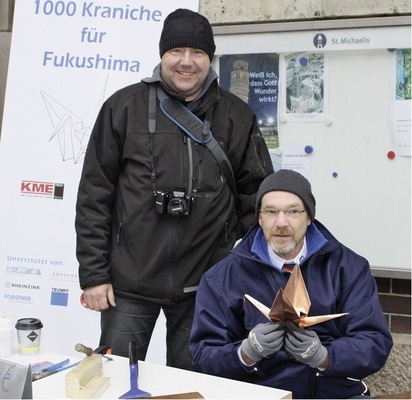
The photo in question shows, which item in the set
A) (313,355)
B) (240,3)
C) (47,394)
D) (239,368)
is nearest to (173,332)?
(239,368)

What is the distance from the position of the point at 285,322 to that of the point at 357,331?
0.31m

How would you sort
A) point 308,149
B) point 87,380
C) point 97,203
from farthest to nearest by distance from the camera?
point 308,149
point 97,203
point 87,380

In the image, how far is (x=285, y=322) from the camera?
2.22 m

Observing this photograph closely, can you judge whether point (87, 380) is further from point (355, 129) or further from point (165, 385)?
point (355, 129)

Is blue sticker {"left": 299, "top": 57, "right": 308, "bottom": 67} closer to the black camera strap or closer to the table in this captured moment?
the black camera strap

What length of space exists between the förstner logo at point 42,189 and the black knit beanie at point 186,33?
1.17 meters

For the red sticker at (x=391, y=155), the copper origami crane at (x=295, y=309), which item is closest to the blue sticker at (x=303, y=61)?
the red sticker at (x=391, y=155)

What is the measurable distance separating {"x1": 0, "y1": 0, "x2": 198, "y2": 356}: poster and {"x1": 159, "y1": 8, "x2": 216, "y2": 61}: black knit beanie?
0.79 metres

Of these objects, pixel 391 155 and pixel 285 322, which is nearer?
pixel 285 322

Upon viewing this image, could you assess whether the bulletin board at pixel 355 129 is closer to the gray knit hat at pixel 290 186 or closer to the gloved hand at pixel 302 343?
the gray knit hat at pixel 290 186

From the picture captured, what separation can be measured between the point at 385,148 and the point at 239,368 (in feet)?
5.32

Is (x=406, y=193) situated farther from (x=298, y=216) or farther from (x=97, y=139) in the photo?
(x=97, y=139)

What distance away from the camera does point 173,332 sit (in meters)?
2.98

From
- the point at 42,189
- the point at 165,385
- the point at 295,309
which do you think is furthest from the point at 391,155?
the point at 165,385
